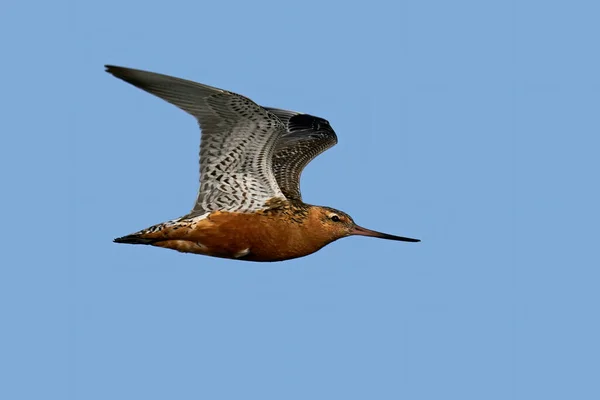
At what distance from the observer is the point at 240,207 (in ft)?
43.1

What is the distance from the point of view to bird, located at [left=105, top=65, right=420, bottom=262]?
41.7 feet

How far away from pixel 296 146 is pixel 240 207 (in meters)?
2.89

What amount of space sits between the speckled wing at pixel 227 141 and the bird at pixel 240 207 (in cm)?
1

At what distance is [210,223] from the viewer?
12961 millimetres

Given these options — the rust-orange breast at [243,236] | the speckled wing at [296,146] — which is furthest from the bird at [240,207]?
the speckled wing at [296,146]

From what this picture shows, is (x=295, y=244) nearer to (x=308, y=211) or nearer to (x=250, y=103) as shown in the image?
(x=308, y=211)

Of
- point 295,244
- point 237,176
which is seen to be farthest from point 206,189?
point 295,244

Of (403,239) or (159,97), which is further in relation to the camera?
(403,239)

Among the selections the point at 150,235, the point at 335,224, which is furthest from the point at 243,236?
the point at 335,224

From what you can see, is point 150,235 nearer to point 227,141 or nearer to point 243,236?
point 243,236

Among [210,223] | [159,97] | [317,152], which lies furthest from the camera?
[317,152]

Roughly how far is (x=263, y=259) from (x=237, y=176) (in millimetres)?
1106

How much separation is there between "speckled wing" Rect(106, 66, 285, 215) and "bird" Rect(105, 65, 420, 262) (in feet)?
0.04

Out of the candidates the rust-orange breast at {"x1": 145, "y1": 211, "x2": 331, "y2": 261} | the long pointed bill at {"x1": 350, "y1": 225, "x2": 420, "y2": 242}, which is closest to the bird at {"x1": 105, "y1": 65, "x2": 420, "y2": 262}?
the rust-orange breast at {"x1": 145, "y1": 211, "x2": 331, "y2": 261}
